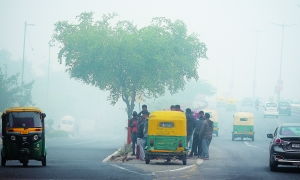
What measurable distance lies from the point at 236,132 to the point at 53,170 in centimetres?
3800

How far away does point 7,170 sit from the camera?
24625 mm

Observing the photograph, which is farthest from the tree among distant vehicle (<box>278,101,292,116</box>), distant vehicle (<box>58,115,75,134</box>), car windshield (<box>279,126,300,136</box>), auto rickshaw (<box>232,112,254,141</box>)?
distant vehicle (<box>278,101,292,116</box>)

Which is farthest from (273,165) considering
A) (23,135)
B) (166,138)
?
(23,135)

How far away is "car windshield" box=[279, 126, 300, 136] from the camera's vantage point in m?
26.7

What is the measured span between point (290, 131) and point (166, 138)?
16.8 feet

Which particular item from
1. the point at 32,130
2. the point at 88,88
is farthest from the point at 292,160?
the point at 88,88

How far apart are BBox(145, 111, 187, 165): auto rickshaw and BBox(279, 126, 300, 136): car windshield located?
14.1ft

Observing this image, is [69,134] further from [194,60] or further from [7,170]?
[7,170]

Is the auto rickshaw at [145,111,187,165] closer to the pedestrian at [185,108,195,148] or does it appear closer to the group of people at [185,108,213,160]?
the pedestrian at [185,108,195,148]

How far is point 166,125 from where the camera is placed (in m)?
30.6

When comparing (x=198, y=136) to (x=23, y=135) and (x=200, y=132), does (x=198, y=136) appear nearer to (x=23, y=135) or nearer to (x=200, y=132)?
(x=200, y=132)

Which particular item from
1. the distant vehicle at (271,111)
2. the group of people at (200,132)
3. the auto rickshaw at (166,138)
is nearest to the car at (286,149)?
the auto rickshaw at (166,138)

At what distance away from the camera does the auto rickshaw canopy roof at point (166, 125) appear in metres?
30.4

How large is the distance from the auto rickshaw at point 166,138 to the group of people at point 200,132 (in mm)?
3635
